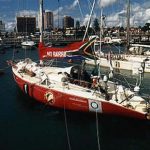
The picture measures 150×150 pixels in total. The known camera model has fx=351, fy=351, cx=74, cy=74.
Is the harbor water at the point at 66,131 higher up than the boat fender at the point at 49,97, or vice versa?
the boat fender at the point at 49,97

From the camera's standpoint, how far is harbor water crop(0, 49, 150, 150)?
75.3 feet

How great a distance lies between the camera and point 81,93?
27.2 metres

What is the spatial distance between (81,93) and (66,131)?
3448 millimetres

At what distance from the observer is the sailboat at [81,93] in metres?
25.7

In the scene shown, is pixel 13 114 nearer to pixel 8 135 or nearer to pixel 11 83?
pixel 8 135

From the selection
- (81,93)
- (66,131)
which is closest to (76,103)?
(81,93)

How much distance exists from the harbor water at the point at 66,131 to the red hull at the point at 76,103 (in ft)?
2.59

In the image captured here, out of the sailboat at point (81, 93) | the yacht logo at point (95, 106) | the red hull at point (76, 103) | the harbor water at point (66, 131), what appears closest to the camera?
the harbor water at point (66, 131)

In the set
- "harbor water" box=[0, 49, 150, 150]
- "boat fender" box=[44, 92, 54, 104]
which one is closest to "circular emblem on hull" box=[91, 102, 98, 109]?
"harbor water" box=[0, 49, 150, 150]

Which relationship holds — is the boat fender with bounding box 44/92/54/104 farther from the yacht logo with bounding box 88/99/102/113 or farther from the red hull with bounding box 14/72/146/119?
the yacht logo with bounding box 88/99/102/113

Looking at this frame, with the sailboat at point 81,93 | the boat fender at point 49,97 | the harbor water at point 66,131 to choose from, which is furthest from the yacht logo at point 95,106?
the boat fender at point 49,97

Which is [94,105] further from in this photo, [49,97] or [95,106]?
[49,97]

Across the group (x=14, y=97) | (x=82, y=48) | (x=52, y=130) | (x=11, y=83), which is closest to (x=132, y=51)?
(x=11, y=83)

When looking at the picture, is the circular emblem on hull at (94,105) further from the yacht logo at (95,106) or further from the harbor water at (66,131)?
the harbor water at (66,131)
